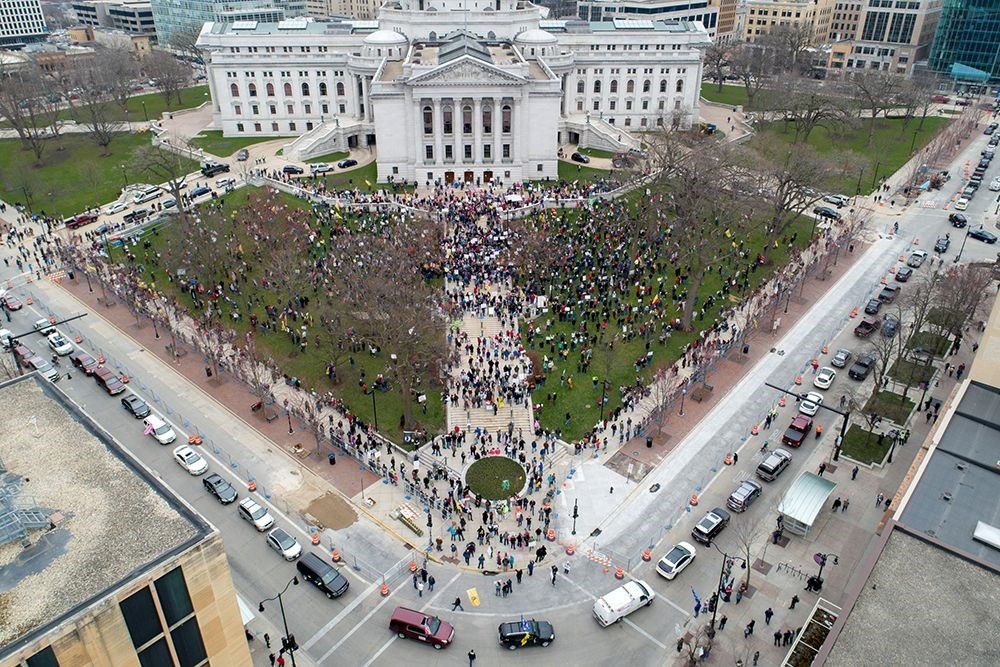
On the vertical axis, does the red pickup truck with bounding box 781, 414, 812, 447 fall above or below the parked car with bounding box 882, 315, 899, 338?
below

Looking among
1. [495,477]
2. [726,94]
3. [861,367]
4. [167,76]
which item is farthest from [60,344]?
[726,94]

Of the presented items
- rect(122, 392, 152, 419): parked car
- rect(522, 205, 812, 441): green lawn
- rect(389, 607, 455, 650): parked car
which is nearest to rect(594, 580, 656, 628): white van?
rect(389, 607, 455, 650): parked car

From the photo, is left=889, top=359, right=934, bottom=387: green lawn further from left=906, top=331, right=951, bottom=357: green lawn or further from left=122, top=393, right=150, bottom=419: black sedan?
left=122, top=393, right=150, bottom=419: black sedan

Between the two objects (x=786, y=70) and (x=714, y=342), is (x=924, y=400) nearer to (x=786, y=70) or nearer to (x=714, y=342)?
(x=714, y=342)

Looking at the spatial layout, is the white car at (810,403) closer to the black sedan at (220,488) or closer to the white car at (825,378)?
the white car at (825,378)

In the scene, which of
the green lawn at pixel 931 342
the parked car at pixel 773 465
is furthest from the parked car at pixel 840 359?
the parked car at pixel 773 465

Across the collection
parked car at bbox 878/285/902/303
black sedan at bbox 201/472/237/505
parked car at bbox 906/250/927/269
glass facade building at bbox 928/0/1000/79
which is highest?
glass facade building at bbox 928/0/1000/79
